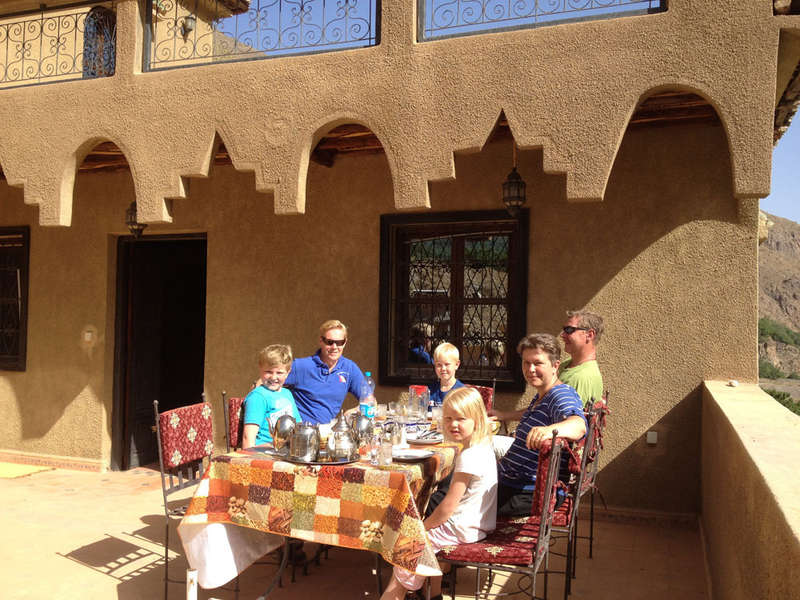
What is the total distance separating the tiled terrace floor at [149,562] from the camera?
4484mm

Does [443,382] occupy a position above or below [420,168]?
below

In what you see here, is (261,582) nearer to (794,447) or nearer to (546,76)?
(794,447)

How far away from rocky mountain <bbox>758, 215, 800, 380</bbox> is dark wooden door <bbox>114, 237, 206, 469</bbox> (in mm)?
50048

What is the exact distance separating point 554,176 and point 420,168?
162 cm

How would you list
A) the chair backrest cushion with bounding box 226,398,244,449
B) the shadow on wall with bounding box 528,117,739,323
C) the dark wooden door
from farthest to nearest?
the dark wooden door < the shadow on wall with bounding box 528,117,739,323 < the chair backrest cushion with bounding box 226,398,244,449

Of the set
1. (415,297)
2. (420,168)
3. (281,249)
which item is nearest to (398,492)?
(420,168)

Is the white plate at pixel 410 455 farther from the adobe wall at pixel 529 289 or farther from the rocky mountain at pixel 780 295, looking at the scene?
the rocky mountain at pixel 780 295

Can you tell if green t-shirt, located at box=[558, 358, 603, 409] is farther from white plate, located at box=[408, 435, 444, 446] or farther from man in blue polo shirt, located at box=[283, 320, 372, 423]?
man in blue polo shirt, located at box=[283, 320, 372, 423]

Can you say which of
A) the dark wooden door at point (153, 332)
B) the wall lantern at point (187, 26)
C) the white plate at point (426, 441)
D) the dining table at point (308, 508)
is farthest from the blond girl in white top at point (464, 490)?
the wall lantern at point (187, 26)

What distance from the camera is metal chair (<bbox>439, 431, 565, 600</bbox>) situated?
11.0 feet

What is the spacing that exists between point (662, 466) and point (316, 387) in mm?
3087

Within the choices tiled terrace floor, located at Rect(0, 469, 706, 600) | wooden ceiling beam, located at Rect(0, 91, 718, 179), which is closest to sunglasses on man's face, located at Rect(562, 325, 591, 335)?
tiled terrace floor, located at Rect(0, 469, 706, 600)

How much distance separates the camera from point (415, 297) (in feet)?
23.1

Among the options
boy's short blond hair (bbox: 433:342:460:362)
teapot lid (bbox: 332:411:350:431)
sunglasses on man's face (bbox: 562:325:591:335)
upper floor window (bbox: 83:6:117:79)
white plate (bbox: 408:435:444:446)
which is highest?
upper floor window (bbox: 83:6:117:79)
